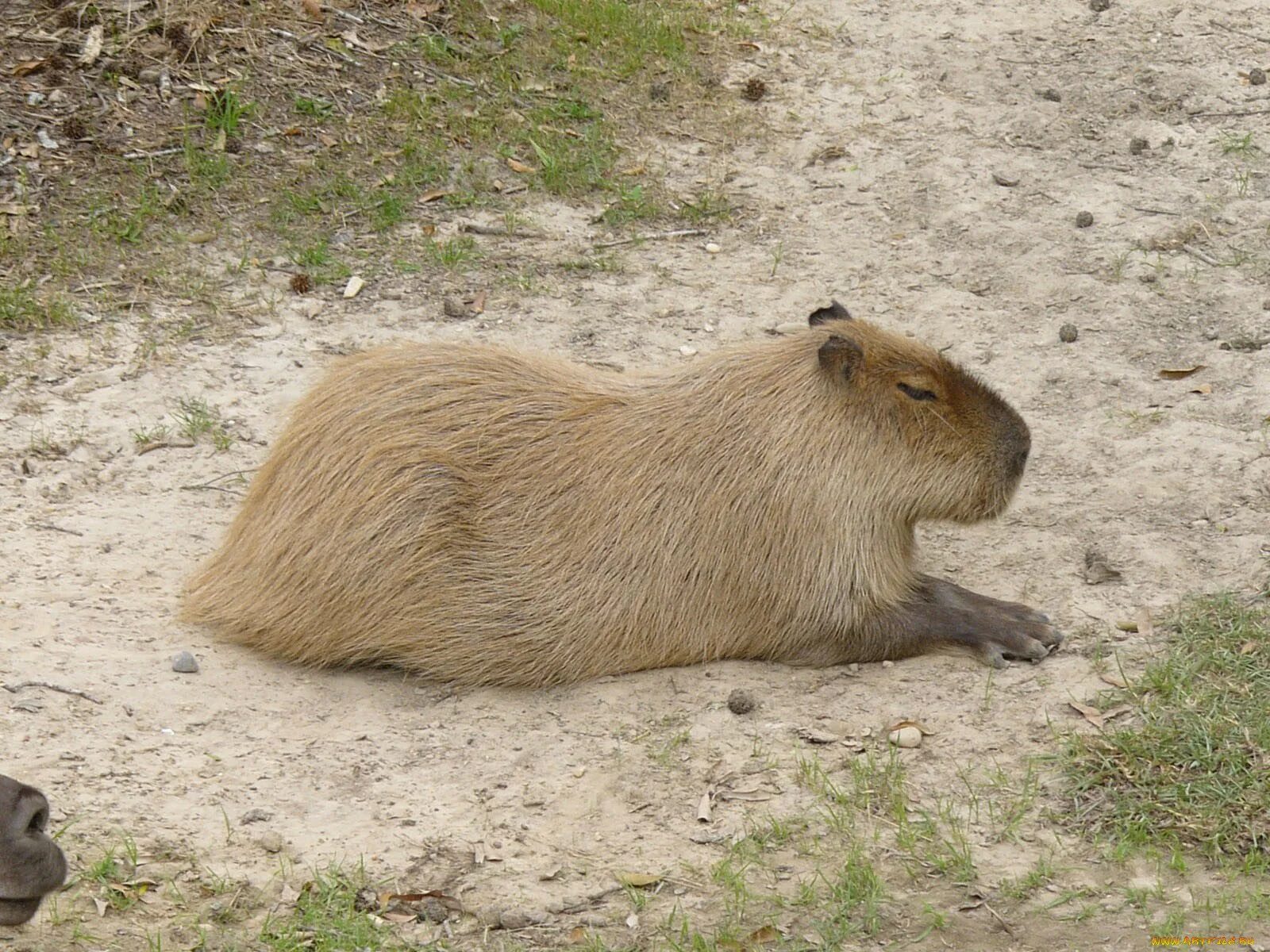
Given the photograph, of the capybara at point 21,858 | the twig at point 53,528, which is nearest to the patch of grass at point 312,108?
the twig at point 53,528

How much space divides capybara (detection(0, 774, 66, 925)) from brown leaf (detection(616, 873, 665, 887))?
4.23 ft

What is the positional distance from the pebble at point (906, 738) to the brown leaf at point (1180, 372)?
7.59 feet

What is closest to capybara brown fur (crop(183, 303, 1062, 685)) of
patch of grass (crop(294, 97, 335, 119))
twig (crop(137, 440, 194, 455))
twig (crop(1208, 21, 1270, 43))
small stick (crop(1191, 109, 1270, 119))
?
twig (crop(137, 440, 194, 455))

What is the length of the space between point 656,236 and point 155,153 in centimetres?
221

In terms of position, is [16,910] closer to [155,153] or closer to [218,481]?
[218,481]

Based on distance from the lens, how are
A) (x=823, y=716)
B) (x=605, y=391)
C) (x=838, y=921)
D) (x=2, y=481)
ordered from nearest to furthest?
1. (x=838, y=921)
2. (x=823, y=716)
3. (x=605, y=391)
4. (x=2, y=481)

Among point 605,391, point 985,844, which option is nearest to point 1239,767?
point 985,844

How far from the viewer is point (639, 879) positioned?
3533 mm

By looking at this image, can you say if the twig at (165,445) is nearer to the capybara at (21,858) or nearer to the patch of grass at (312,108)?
the patch of grass at (312,108)

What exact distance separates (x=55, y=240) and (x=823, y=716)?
3.96 m

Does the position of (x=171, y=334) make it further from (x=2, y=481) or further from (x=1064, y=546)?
(x=1064, y=546)

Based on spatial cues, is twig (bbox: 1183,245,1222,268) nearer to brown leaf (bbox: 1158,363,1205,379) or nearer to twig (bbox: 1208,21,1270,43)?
brown leaf (bbox: 1158,363,1205,379)

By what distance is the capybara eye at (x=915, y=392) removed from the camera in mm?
4594

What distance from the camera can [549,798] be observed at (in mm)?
3896
